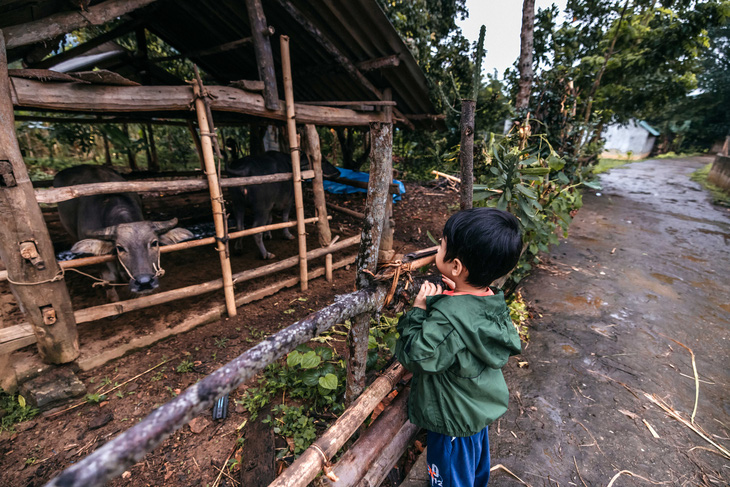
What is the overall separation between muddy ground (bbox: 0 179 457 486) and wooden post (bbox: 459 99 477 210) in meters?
2.40

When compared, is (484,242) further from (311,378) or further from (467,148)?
(311,378)

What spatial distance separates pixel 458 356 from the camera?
53.2 inches

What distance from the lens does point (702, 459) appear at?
2.17 m

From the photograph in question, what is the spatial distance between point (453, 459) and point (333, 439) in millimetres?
620

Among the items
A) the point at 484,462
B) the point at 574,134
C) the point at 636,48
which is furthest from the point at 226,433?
the point at 636,48

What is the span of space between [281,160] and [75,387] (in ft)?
13.2

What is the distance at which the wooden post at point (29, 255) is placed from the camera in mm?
2041

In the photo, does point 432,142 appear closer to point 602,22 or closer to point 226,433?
point 602,22

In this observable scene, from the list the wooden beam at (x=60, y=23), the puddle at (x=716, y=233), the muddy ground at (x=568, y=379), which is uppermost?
the wooden beam at (x=60, y=23)

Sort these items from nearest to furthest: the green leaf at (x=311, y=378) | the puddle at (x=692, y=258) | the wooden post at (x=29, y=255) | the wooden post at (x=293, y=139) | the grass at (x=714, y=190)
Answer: the wooden post at (x=29, y=255), the green leaf at (x=311, y=378), the wooden post at (x=293, y=139), the puddle at (x=692, y=258), the grass at (x=714, y=190)

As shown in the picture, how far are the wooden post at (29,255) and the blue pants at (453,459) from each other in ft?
9.68

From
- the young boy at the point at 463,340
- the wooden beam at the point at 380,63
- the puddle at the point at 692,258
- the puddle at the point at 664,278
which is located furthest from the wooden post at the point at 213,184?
the puddle at the point at 692,258

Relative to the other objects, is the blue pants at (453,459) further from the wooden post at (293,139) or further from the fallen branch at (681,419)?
the wooden post at (293,139)

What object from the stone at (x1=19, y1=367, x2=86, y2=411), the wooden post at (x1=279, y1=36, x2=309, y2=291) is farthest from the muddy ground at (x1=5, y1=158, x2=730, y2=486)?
the wooden post at (x1=279, y1=36, x2=309, y2=291)
